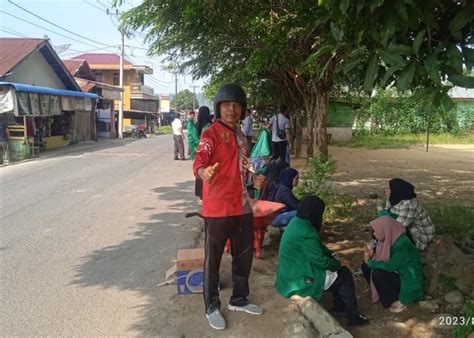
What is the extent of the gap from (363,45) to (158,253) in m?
3.72

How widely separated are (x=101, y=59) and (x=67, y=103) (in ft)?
77.8

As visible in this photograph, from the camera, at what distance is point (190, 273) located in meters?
4.20

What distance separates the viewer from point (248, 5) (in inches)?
313

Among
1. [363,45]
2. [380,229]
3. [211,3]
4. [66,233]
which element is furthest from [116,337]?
[211,3]

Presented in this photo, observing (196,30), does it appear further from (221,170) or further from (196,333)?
(196,333)

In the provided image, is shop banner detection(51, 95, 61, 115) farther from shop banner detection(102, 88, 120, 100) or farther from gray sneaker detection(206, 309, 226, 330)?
gray sneaker detection(206, 309, 226, 330)

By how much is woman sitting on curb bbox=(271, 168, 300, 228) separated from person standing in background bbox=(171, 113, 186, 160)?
34.0ft

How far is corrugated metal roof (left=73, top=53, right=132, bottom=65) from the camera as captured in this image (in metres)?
41.9

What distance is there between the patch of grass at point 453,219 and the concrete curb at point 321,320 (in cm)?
303

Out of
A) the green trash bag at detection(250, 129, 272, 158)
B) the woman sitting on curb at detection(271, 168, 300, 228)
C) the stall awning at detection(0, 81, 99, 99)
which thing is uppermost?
the stall awning at detection(0, 81, 99, 99)

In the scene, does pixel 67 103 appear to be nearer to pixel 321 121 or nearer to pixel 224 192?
pixel 321 121

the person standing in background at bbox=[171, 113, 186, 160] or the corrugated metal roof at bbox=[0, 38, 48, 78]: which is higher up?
the corrugated metal roof at bbox=[0, 38, 48, 78]

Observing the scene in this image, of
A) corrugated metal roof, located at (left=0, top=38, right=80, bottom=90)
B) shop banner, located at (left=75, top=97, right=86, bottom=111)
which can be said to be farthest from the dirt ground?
shop banner, located at (left=75, top=97, right=86, bottom=111)

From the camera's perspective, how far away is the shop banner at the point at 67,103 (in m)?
20.6
